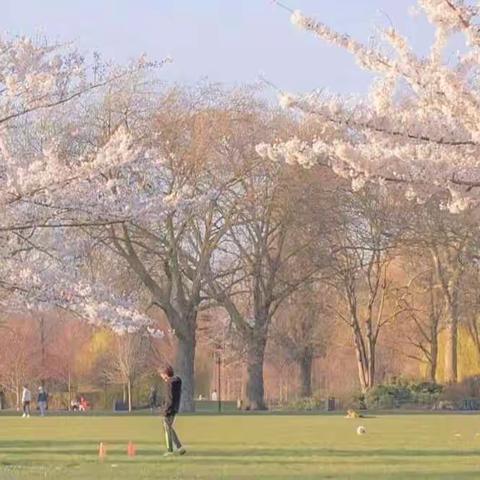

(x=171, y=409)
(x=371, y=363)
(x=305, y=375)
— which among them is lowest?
(x=171, y=409)

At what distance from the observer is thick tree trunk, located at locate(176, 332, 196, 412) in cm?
5681

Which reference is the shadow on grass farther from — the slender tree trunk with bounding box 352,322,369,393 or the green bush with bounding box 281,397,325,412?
the slender tree trunk with bounding box 352,322,369,393

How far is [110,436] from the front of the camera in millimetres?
29578

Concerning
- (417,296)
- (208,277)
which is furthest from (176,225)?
(417,296)

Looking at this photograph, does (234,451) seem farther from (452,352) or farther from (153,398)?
(153,398)

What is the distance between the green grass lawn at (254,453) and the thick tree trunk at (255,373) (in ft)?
78.5

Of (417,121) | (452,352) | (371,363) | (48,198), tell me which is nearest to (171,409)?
(48,198)

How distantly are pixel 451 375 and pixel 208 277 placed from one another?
15673mm

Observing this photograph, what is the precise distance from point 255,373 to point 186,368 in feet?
13.5

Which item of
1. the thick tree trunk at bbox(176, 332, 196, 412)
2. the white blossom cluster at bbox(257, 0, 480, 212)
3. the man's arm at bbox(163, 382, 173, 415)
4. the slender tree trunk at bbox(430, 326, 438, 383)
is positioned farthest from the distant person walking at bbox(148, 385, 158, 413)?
the white blossom cluster at bbox(257, 0, 480, 212)

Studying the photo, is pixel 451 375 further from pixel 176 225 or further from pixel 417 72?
pixel 417 72

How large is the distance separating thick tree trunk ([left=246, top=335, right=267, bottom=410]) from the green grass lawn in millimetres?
23919

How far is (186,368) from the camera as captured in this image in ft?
188

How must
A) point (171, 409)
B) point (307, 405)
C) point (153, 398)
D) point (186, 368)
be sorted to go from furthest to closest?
point (153, 398) → point (307, 405) → point (186, 368) → point (171, 409)
